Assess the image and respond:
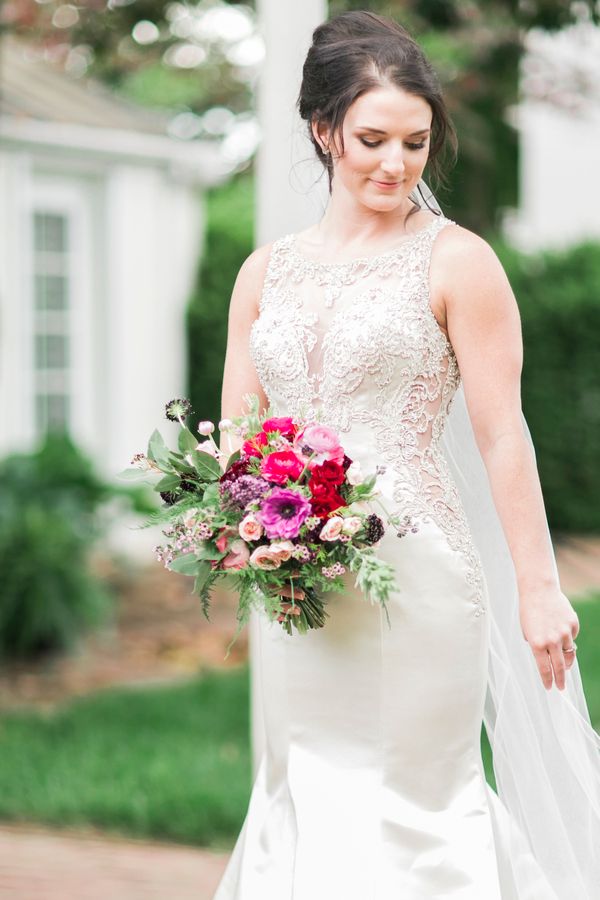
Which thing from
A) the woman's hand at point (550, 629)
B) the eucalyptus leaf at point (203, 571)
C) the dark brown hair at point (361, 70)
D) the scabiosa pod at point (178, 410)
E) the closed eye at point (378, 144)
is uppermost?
the dark brown hair at point (361, 70)

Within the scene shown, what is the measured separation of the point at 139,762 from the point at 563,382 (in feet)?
26.4

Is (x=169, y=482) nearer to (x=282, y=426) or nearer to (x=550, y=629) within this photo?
(x=282, y=426)

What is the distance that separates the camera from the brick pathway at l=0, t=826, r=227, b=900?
15.1ft

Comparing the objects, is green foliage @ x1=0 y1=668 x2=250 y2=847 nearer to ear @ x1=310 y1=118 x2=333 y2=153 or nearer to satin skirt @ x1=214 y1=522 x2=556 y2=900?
satin skirt @ x1=214 y1=522 x2=556 y2=900

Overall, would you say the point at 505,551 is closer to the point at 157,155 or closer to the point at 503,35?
the point at 503,35

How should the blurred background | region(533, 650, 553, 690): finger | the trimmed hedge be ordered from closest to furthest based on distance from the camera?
region(533, 650, 553, 690): finger
the blurred background
the trimmed hedge

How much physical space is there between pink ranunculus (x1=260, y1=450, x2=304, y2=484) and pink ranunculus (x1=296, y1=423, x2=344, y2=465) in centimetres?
4

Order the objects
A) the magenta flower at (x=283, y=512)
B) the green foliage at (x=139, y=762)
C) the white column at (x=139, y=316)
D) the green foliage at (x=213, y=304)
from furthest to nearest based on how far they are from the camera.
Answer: the green foliage at (x=213, y=304) < the white column at (x=139, y=316) < the green foliage at (x=139, y=762) < the magenta flower at (x=283, y=512)

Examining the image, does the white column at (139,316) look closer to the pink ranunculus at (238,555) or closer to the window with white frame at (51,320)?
the window with white frame at (51,320)

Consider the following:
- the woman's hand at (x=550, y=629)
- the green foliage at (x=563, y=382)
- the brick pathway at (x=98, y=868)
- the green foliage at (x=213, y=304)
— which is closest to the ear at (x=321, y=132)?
the woman's hand at (x=550, y=629)

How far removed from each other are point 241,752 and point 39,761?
95 cm

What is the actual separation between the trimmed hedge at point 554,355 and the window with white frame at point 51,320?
2134 millimetres

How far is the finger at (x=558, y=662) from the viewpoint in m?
2.75

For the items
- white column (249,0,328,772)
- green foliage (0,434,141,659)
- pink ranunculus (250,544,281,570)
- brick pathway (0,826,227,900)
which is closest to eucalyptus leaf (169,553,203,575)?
pink ranunculus (250,544,281,570)
